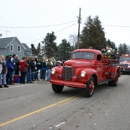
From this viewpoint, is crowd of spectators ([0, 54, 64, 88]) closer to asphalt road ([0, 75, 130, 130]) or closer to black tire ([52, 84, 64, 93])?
black tire ([52, 84, 64, 93])

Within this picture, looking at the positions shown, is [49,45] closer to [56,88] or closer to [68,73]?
[56,88]

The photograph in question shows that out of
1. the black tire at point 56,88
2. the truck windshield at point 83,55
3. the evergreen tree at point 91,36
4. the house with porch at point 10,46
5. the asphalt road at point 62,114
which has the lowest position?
the asphalt road at point 62,114

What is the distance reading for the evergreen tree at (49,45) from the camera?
61.9 metres

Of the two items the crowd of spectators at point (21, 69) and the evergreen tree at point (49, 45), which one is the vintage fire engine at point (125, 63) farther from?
the evergreen tree at point (49, 45)

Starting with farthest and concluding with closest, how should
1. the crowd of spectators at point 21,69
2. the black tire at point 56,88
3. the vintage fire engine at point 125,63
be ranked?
the vintage fire engine at point 125,63
the crowd of spectators at point 21,69
the black tire at point 56,88

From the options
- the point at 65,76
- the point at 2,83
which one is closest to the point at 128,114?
the point at 65,76

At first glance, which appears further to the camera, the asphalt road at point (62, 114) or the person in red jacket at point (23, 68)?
the person in red jacket at point (23, 68)

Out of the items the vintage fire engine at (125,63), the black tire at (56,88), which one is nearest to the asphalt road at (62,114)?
the black tire at (56,88)

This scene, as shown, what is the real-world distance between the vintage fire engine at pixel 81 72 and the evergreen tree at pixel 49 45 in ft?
169

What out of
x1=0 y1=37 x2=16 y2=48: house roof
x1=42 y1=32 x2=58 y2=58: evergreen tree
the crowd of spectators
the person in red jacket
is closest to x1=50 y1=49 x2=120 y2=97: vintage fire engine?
the crowd of spectators

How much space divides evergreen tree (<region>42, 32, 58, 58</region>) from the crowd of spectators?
154ft

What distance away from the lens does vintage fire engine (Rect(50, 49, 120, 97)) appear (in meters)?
8.44

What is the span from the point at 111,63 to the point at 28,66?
16.5 ft

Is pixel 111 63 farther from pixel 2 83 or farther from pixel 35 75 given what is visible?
pixel 2 83
